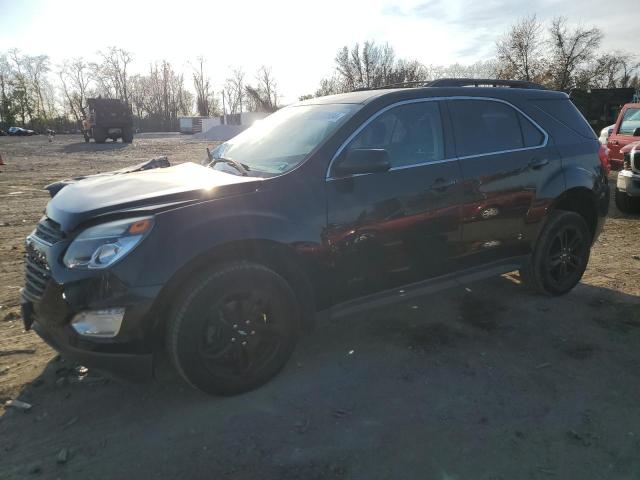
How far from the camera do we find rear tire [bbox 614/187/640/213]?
27.0ft

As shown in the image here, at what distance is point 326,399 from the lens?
3.02 m

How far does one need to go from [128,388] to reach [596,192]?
4.43 metres

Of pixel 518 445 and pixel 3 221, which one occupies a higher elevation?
pixel 3 221

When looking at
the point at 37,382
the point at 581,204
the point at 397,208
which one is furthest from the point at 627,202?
the point at 37,382

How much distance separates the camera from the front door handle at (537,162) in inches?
161

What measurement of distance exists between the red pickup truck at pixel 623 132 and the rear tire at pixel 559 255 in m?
7.84

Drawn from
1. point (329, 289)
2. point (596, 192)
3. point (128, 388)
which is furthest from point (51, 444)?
point (596, 192)

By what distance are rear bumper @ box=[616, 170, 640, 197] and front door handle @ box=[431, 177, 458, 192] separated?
6047 mm

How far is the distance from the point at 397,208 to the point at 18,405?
9.03 ft

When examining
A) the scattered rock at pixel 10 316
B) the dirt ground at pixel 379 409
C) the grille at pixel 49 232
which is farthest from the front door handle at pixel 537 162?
the scattered rock at pixel 10 316

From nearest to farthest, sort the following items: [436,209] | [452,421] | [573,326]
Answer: [452,421], [436,209], [573,326]

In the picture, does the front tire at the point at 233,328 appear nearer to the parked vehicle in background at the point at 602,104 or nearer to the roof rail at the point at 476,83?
the roof rail at the point at 476,83

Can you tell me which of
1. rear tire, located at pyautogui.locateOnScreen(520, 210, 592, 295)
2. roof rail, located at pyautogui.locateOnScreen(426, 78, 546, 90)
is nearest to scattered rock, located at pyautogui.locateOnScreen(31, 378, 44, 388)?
roof rail, located at pyautogui.locateOnScreen(426, 78, 546, 90)

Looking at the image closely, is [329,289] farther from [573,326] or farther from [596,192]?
[596,192]
